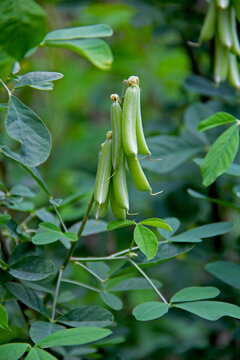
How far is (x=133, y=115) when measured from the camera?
58cm

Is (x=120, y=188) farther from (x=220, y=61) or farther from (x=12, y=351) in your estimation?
(x=220, y=61)

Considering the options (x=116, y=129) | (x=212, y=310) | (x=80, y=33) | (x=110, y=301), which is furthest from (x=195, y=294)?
(x=80, y=33)

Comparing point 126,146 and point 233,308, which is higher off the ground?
point 126,146

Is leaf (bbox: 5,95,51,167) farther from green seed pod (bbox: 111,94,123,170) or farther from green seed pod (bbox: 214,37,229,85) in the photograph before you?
green seed pod (bbox: 214,37,229,85)

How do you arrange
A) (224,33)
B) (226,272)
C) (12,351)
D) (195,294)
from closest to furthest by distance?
1. (12,351)
2. (195,294)
3. (226,272)
4. (224,33)

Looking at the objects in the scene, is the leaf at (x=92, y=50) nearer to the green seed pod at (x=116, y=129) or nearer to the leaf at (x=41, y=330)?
the green seed pod at (x=116, y=129)

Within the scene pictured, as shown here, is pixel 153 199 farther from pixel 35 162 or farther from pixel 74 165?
pixel 35 162

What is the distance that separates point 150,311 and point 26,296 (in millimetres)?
A: 188

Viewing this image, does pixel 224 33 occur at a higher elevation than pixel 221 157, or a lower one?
higher

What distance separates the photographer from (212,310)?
23.1 inches

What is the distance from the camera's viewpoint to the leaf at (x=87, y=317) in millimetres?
634

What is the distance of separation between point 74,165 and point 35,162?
1.19 m

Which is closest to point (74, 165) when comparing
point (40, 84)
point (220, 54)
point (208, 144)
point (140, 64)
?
point (140, 64)


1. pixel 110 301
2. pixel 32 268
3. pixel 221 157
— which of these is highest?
pixel 221 157
